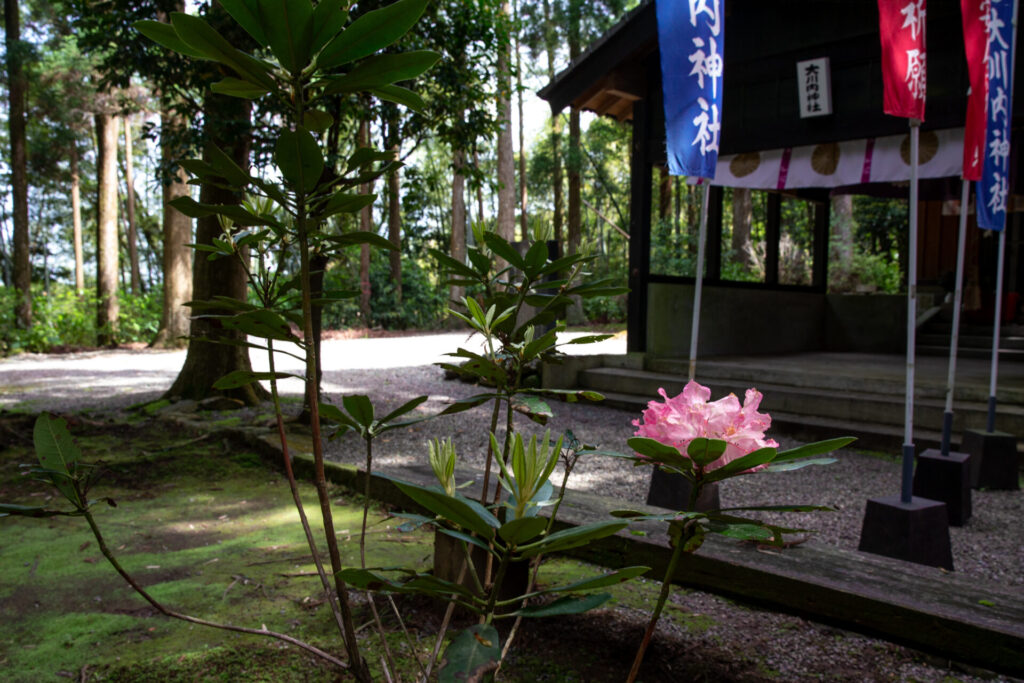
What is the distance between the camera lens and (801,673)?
175 centimetres

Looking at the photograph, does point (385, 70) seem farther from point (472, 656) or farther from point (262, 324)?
point (472, 656)

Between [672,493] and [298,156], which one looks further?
[672,493]

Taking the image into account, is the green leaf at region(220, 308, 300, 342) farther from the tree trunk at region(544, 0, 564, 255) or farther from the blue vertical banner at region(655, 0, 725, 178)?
the tree trunk at region(544, 0, 564, 255)

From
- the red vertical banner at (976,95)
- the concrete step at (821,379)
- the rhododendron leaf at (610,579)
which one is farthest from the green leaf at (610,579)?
the concrete step at (821,379)

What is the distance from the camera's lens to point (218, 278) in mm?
5781

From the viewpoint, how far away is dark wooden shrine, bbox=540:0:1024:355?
21.4 ft

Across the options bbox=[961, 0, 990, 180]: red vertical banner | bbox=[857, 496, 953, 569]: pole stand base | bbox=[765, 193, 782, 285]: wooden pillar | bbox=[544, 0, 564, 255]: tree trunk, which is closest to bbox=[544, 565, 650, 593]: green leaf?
bbox=[857, 496, 953, 569]: pole stand base

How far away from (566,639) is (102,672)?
119 centimetres

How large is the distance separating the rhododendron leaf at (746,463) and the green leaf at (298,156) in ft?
1.97

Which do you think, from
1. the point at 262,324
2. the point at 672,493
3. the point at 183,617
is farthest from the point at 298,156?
the point at 672,493

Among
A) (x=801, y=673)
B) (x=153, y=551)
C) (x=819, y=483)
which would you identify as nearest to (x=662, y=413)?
(x=801, y=673)

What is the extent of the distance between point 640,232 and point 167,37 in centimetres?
697

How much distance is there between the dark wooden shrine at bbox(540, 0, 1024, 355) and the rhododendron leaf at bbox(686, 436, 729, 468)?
6879mm

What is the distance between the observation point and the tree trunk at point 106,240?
1421 cm
